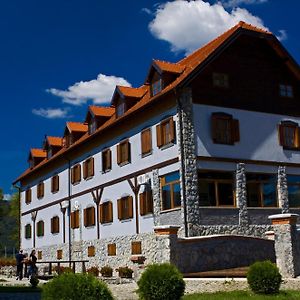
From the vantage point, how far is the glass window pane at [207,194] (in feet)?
76.8

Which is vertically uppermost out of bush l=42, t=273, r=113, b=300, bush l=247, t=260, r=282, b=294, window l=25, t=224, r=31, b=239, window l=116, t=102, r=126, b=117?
window l=116, t=102, r=126, b=117

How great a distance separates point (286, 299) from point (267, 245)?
9185mm

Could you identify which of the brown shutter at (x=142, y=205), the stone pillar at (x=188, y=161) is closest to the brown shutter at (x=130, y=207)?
the brown shutter at (x=142, y=205)

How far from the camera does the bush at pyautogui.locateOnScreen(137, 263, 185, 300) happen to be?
43.0 feet

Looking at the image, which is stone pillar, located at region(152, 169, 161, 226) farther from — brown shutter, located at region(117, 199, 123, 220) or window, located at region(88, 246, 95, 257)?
window, located at region(88, 246, 95, 257)

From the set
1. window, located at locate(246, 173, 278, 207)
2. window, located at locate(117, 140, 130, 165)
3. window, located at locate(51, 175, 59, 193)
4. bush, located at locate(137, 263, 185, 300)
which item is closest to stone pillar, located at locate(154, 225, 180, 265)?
bush, located at locate(137, 263, 185, 300)

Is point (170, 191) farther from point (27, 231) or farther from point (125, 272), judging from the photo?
point (27, 231)

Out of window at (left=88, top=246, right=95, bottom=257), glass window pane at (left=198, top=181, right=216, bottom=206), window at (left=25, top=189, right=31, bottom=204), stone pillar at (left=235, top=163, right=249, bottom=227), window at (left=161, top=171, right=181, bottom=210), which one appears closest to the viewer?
glass window pane at (left=198, top=181, right=216, bottom=206)

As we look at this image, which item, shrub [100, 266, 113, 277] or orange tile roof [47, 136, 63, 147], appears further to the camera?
orange tile roof [47, 136, 63, 147]

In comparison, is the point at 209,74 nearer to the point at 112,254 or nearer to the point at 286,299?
the point at 112,254

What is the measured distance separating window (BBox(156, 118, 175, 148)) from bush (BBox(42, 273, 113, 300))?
13.9 m

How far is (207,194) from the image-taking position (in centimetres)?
2359

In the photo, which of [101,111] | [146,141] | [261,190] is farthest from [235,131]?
[101,111]

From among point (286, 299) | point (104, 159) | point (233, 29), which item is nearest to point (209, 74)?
point (233, 29)
